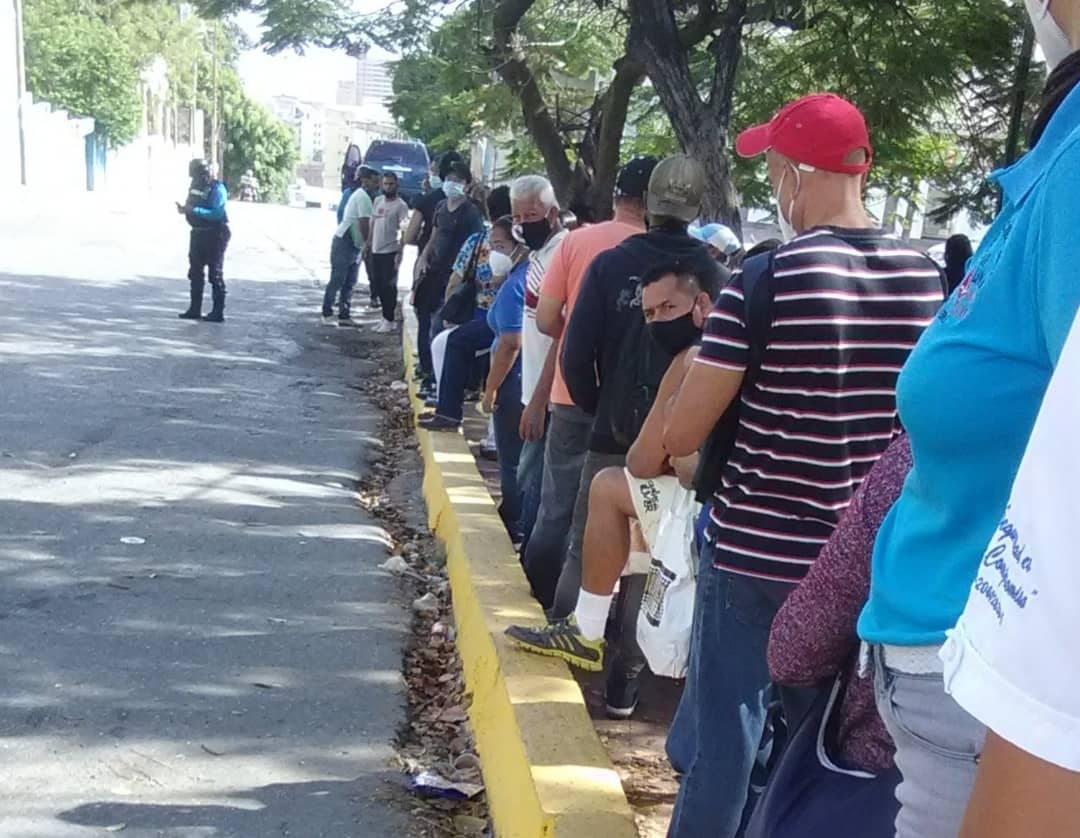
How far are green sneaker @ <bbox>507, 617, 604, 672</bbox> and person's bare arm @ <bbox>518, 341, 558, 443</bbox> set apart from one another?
126cm

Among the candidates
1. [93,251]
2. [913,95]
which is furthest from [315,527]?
[93,251]

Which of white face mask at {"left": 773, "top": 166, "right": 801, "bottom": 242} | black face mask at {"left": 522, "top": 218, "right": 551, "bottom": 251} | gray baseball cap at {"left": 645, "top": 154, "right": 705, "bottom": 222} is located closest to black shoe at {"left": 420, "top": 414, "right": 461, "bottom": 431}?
black face mask at {"left": 522, "top": 218, "right": 551, "bottom": 251}

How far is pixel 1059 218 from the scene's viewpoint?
3.29 ft

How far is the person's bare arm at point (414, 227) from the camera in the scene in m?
11.8

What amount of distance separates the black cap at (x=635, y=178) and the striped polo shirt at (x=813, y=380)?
2.21 meters

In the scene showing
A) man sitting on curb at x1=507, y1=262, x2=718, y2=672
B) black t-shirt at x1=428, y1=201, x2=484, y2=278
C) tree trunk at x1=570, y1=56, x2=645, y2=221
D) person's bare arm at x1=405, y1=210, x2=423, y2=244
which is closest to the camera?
man sitting on curb at x1=507, y1=262, x2=718, y2=672

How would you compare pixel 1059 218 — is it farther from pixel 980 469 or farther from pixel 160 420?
pixel 160 420

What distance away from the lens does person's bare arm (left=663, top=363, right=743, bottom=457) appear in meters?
2.64

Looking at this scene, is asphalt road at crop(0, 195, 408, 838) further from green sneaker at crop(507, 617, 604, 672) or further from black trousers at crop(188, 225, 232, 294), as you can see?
black trousers at crop(188, 225, 232, 294)

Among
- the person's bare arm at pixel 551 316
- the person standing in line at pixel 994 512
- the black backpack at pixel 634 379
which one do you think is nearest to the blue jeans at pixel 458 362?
the person's bare arm at pixel 551 316

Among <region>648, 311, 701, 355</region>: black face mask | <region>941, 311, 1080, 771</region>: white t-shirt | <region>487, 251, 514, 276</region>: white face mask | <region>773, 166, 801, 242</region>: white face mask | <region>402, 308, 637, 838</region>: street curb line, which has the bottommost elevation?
<region>402, 308, 637, 838</region>: street curb line

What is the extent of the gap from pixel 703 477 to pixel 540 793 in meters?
1.02

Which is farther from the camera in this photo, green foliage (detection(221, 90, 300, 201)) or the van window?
green foliage (detection(221, 90, 300, 201))

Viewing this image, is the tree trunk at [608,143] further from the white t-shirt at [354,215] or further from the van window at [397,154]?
the van window at [397,154]
